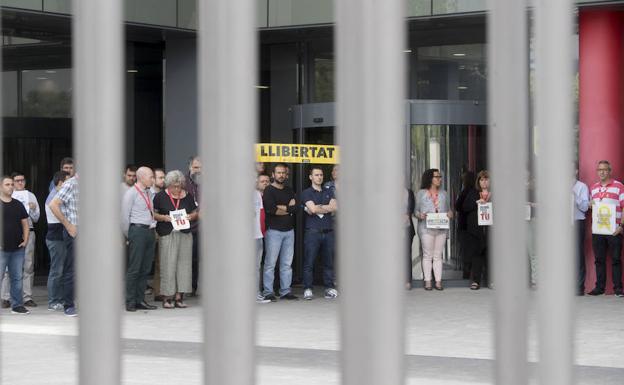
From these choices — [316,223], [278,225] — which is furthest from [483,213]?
[278,225]

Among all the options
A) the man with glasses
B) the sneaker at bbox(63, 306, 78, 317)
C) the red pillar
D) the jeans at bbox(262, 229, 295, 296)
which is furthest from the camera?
the red pillar

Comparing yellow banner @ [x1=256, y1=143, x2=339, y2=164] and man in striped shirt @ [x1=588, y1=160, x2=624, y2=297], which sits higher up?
yellow banner @ [x1=256, y1=143, x2=339, y2=164]

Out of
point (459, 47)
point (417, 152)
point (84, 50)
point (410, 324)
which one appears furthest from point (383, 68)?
point (459, 47)

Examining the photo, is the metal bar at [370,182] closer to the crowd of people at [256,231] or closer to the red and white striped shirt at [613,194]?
the crowd of people at [256,231]

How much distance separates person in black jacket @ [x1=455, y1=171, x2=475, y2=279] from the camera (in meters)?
17.6

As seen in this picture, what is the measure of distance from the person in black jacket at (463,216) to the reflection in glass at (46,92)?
22.1ft

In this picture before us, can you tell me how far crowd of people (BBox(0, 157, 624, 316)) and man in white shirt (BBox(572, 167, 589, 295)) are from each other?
1 cm

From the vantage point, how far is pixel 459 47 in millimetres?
18812

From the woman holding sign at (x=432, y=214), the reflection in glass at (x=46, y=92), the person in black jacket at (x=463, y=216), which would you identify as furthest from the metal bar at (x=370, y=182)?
the reflection in glass at (x=46, y=92)

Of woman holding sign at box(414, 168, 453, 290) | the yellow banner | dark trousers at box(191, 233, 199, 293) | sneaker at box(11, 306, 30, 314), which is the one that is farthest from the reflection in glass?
woman holding sign at box(414, 168, 453, 290)

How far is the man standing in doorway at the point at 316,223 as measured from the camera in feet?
53.0

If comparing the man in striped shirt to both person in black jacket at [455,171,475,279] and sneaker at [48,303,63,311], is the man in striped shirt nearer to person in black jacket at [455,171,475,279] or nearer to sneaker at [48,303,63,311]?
person in black jacket at [455,171,475,279]

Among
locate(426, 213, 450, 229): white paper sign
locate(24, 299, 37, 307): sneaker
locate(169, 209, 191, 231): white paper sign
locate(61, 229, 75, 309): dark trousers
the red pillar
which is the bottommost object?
locate(24, 299, 37, 307): sneaker

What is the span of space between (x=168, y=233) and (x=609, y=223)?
5895mm
